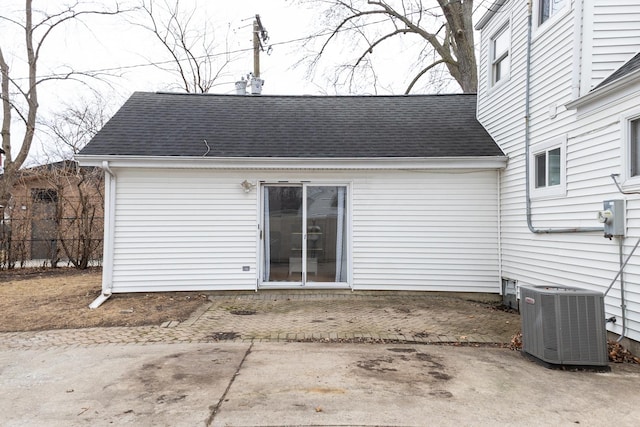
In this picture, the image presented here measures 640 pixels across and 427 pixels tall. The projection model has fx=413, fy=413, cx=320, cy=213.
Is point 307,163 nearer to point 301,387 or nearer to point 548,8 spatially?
point 548,8

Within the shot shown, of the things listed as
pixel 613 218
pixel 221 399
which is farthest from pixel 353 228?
pixel 221 399

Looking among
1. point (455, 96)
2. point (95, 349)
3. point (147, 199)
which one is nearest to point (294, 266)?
point (147, 199)

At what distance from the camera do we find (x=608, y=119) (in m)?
5.10

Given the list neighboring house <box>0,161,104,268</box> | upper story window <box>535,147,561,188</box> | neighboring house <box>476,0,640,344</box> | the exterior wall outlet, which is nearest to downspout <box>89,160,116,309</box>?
neighboring house <box>0,161,104,268</box>

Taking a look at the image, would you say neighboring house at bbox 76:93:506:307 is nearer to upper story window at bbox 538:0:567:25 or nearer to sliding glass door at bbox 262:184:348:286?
sliding glass door at bbox 262:184:348:286

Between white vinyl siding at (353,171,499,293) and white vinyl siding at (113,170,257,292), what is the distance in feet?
7.63

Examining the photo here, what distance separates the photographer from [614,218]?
4863 millimetres

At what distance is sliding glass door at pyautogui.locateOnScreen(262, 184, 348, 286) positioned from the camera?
27.3 feet

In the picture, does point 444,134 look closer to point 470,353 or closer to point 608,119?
point 608,119

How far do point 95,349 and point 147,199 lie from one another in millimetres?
3559

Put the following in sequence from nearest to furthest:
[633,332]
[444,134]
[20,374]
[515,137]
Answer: [20,374] < [633,332] < [515,137] < [444,134]

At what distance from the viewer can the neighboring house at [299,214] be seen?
7.97 metres

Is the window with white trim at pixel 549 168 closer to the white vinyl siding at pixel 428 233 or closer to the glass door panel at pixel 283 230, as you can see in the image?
the white vinyl siding at pixel 428 233

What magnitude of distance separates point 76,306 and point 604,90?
8.67 metres
